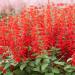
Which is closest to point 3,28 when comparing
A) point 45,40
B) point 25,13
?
point 25,13

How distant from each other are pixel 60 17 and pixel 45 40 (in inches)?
15.9

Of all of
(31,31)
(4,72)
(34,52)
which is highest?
(31,31)

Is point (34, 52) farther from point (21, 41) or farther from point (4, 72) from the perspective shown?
point (4, 72)

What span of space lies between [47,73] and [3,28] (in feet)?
2.57

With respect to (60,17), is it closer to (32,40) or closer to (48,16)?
(48,16)

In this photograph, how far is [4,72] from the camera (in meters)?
4.12

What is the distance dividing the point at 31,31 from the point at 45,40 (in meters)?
0.21

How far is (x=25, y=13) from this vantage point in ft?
13.4

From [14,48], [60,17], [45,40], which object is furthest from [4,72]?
[60,17]

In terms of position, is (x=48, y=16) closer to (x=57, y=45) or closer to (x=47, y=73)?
(x=57, y=45)

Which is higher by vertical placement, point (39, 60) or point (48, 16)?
point (48, 16)

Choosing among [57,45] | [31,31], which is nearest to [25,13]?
[31,31]

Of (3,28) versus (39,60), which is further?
(3,28)

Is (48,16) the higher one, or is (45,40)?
(48,16)
